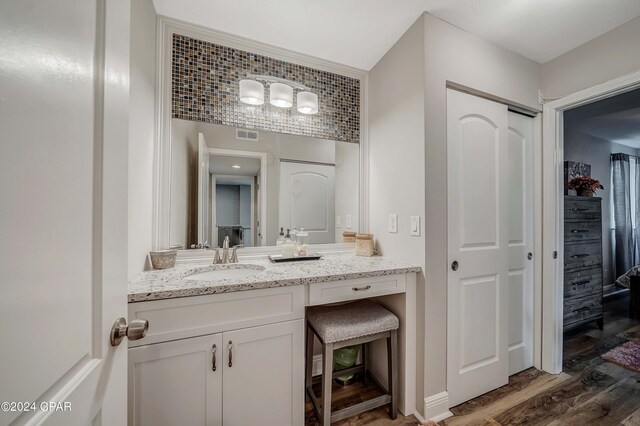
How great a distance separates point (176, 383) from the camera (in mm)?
1058

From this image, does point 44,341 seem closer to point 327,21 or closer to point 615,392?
point 327,21

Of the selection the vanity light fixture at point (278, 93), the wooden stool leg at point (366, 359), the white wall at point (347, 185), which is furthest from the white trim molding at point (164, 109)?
the wooden stool leg at point (366, 359)

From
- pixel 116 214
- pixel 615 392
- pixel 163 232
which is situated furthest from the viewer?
pixel 615 392

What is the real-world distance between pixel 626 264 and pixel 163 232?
6.36 m

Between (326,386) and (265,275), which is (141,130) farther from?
(326,386)

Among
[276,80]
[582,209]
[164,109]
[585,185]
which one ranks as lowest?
[582,209]

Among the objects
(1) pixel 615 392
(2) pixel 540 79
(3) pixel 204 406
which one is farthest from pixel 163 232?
(1) pixel 615 392

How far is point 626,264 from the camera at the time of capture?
3.90 metres

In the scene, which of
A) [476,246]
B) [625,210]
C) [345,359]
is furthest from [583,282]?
[345,359]

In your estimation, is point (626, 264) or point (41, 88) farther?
point (626, 264)

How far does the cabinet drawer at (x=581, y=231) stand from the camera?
8.16 feet

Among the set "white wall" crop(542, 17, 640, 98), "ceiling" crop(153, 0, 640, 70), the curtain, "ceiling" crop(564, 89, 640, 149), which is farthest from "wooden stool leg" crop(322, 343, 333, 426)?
the curtain

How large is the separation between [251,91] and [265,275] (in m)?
1.26

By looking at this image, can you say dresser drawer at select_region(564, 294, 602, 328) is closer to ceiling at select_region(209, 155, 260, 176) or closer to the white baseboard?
the white baseboard
